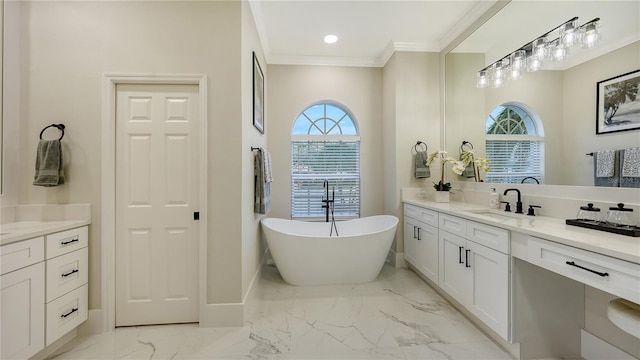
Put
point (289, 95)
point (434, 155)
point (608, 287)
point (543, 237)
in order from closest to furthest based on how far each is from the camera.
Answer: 1. point (608, 287)
2. point (543, 237)
3. point (434, 155)
4. point (289, 95)

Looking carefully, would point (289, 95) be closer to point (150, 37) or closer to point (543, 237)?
point (150, 37)

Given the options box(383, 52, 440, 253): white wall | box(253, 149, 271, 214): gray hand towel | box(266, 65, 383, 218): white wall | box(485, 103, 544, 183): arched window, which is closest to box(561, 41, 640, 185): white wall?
box(485, 103, 544, 183): arched window

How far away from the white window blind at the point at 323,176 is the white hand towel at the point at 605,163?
8.24 feet

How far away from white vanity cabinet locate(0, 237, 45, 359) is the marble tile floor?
339 millimetres

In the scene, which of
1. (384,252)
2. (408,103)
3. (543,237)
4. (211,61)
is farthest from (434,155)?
(211,61)

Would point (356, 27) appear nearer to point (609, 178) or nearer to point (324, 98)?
point (324, 98)

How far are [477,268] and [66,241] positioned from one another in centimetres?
306

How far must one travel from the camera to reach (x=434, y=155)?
3186mm

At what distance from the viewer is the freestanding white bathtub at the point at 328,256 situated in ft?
8.83

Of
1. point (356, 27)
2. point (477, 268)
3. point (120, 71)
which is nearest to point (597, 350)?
point (477, 268)

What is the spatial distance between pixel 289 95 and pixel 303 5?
1292 mm

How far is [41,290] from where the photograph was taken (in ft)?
5.33

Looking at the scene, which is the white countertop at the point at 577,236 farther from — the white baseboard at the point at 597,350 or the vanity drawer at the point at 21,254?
the vanity drawer at the point at 21,254

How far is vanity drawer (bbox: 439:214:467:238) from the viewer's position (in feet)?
6.99
